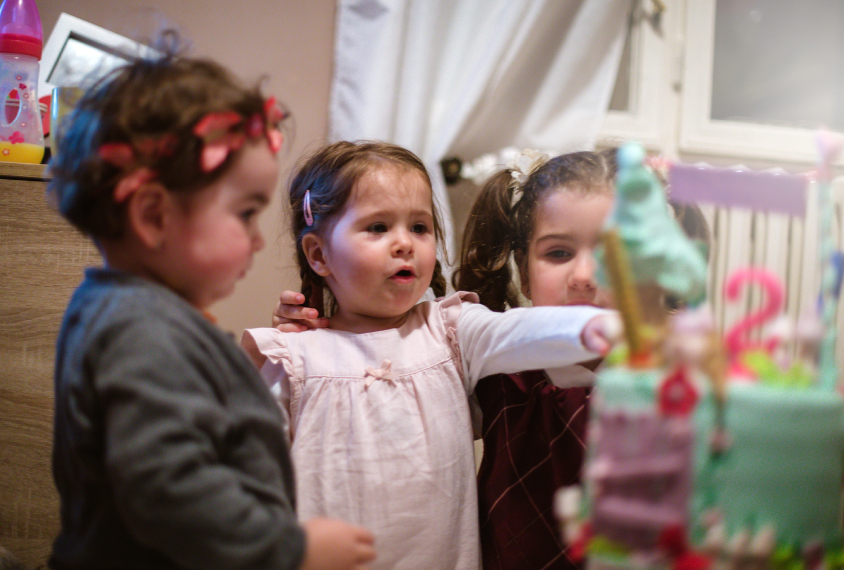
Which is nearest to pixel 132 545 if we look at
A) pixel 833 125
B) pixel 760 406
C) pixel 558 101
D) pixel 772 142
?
pixel 760 406

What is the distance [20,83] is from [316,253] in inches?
25.0

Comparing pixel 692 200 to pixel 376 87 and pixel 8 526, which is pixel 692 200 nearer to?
pixel 8 526

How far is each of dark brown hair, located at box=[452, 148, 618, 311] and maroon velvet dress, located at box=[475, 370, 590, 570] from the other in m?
0.20

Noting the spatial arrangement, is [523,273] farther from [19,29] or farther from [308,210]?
[19,29]

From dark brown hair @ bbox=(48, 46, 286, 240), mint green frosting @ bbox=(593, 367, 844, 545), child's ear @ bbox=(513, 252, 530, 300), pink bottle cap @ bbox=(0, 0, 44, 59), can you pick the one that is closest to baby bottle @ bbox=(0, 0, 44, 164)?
pink bottle cap @ bbox=(0, 0, 44, 59)

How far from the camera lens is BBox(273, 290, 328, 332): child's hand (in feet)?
3.63

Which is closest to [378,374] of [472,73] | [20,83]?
[20,83]

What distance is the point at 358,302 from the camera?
3.56 feet

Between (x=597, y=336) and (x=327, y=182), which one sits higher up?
(x=327, y=182)

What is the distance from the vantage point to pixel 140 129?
0.64m

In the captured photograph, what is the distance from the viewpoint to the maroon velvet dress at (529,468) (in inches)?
39.5

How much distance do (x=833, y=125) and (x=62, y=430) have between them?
235 centimetres

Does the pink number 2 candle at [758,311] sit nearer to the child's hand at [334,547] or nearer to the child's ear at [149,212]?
the child's hand at [334,547]

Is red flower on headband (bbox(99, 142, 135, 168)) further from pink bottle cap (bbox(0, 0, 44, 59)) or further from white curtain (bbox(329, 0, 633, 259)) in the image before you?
white curtain (bbox(329, 0, 633, 259))
